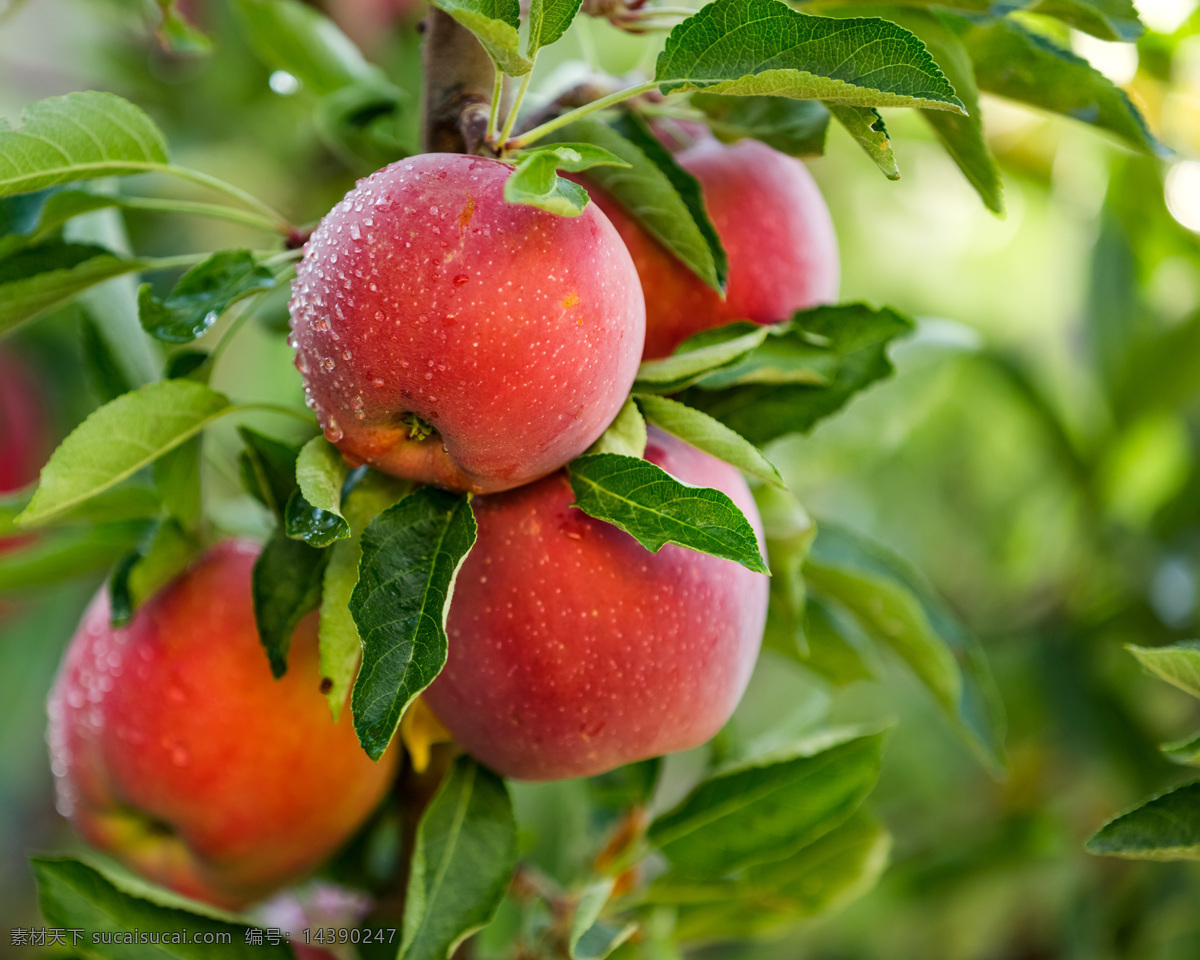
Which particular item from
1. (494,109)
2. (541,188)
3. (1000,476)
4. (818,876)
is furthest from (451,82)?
(1000,476)

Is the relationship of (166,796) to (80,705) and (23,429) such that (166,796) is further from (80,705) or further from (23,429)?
(23,429)

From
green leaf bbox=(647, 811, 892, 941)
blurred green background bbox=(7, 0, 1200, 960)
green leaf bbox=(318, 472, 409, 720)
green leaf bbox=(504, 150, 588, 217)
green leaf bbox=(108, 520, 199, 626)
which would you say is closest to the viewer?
green leaf bbox=(504, 150, 588, 217)

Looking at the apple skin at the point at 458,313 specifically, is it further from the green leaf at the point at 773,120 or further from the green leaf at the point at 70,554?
the green leaf at the point at 70,554

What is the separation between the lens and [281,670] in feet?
1.63

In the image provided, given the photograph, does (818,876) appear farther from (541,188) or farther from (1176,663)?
(541,188)

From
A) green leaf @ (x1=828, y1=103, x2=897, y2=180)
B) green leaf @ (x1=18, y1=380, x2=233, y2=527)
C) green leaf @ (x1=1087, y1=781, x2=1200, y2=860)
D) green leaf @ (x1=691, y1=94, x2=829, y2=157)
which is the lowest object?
green leaf @ (x1=1087, y1=781, x2=1200, y2=860)

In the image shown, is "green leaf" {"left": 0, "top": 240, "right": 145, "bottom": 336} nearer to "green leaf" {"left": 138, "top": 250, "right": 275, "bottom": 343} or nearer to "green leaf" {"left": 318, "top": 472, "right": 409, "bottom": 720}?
"green leaf" {"left": 138, "top": 250, "right": 275, "bottom": 343}

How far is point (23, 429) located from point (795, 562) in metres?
1.12

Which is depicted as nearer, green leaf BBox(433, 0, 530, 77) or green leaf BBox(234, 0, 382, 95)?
green leaf BBox(433, 0, 530, 77)

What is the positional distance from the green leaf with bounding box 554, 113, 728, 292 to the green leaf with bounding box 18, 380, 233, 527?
22 centimetres

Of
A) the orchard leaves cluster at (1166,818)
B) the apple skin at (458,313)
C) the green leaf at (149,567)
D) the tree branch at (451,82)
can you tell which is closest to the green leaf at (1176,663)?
the orchard leaves cluster at (1166,818)

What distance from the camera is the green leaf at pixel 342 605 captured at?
1.45 feet

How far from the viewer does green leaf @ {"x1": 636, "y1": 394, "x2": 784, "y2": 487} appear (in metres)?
0.45

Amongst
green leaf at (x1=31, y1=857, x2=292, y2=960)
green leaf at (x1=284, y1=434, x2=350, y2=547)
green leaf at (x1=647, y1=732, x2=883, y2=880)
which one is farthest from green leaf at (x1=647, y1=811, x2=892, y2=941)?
green leaf at (x1=284, y1=434, x2=350, y2=547)
